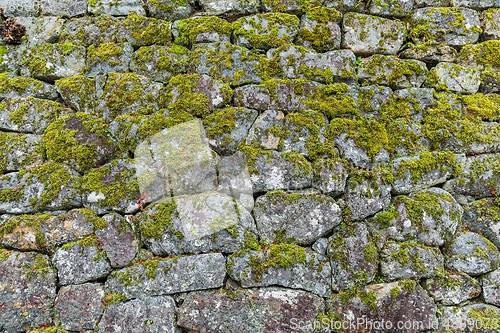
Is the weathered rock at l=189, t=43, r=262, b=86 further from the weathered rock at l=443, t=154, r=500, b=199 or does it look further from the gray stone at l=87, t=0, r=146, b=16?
the weathered rock at l=443, t=154, r=500, b=199

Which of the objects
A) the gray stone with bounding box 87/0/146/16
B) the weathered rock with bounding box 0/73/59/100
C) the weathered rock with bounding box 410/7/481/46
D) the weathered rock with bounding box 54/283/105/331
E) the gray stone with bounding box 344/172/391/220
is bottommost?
the weathered rock with bounding box 54/283/105/331

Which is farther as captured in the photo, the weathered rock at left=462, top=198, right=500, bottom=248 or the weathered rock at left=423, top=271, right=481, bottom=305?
the weathered rock at left=462, top=198, right=500, bottom=248

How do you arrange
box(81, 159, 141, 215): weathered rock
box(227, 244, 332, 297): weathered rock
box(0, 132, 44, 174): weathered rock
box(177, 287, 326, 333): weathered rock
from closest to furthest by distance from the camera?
box(177, 287, 326, 333): weathered rock → box(227, 244, 332, 297): weathered rock → box(81, 159, 141, 215): weathered rock → box(0, 132, 44, 174): weathered rock

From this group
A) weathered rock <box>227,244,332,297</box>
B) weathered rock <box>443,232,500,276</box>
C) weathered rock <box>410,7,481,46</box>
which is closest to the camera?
weathered rock <box>227,244,332,297</box>

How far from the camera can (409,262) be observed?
3.03 meters

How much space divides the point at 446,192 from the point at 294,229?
202cm

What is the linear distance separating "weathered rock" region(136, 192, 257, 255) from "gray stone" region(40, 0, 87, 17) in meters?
3.24

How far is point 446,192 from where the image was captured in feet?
10.9

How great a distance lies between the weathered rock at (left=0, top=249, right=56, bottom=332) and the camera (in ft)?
9.39

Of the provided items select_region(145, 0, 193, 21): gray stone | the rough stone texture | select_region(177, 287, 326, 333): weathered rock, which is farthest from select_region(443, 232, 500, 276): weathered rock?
select_region(145, 0, 193, 21): gray stone

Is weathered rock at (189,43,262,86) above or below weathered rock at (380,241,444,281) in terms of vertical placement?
above

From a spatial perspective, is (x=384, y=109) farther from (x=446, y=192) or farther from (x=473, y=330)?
(x=473, y=330)

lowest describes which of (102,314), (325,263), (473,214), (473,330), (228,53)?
(102,314)

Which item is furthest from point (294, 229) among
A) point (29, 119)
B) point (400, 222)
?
point (29, 119)
